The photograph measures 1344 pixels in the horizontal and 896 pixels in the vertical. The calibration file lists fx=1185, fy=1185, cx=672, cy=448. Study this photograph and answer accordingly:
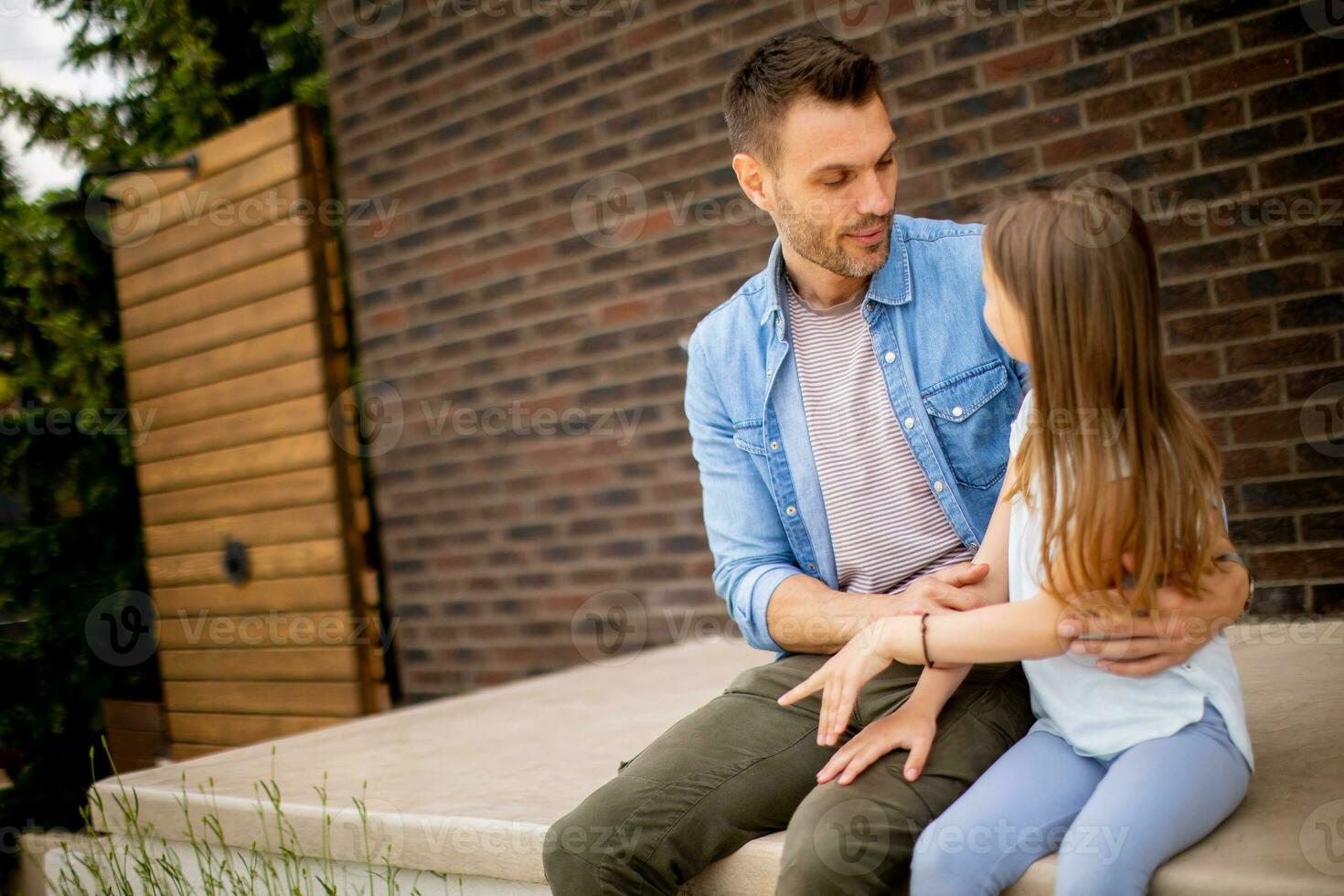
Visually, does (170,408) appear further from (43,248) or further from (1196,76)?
(1196,76)

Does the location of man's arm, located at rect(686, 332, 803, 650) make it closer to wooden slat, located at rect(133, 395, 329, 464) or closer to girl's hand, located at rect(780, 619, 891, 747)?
girl's hand, located at rect(780, 619, 891, 747)

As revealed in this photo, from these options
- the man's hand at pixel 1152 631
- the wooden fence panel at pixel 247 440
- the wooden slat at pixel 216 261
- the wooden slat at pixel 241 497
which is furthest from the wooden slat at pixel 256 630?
the man's hand at pixel 1152 631

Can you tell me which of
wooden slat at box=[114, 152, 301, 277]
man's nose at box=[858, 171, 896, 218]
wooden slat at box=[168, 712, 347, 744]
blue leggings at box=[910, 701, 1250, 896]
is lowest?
wooden slat at box=[168, 712, 347, 744]

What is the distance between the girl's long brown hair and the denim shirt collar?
1.77 feet

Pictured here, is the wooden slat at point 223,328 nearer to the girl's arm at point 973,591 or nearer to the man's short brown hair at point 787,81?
the man's short brown hair at point 787,81

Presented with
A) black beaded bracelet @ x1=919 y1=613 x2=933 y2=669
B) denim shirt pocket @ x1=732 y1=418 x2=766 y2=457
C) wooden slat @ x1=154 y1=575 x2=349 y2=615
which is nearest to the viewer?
black beaded bracelet @ x1=919 y1=613 x2=933 y2=669

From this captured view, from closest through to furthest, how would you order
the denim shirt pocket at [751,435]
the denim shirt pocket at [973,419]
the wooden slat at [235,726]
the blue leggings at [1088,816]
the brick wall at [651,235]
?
the blue leggings at [1088,816] → the denim shirt pocket at [973,419] → the denim shirt pocket at [751,435] → the brick wall at [651,235] → the wooden slat at [235,726]

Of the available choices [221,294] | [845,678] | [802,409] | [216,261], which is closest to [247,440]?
[221,294]

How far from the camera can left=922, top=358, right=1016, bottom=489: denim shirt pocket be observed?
205 centimetres

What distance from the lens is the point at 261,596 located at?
5020mm

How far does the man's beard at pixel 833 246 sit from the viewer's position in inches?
82.5

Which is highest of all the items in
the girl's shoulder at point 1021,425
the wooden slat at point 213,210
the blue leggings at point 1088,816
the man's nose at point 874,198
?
the wooden slat at point 213,210

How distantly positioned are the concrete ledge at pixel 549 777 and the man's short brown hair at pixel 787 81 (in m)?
1.26

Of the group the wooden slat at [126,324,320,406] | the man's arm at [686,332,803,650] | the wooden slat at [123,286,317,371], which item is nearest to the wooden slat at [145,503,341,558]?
the wooden slat at [126,324,320,406]
